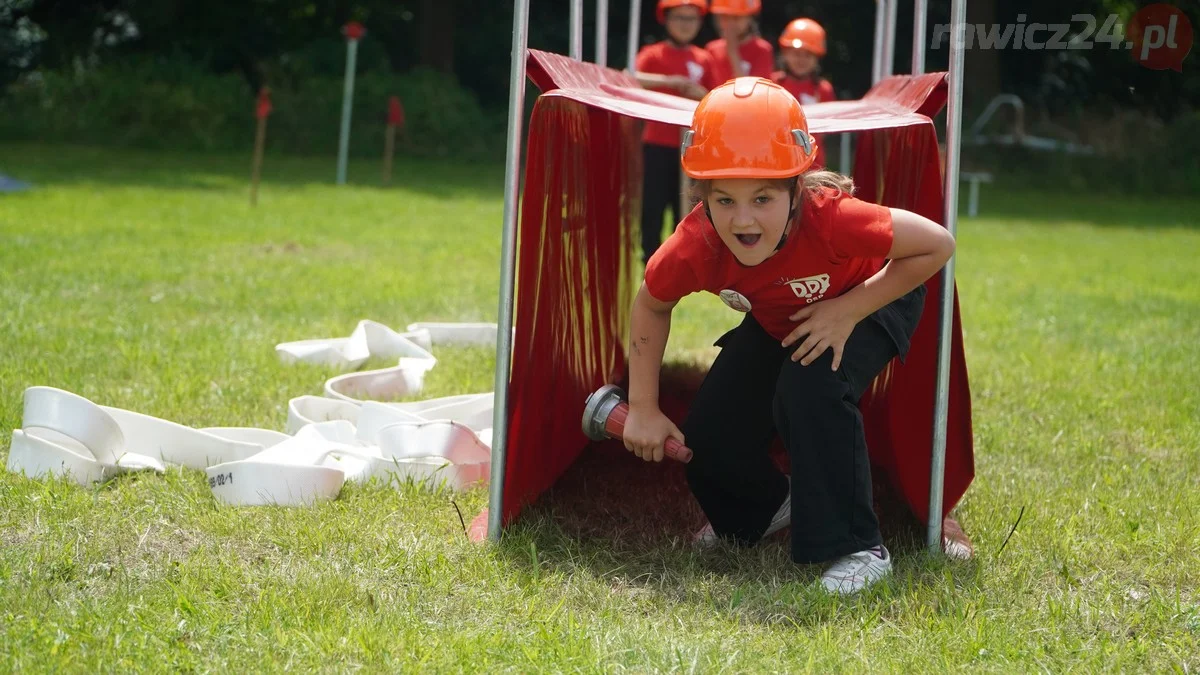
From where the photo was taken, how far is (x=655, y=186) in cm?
758

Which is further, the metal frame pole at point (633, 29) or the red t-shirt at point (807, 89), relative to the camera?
the red t-shirt at point (807, 89)

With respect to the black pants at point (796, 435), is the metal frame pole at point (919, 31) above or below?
above

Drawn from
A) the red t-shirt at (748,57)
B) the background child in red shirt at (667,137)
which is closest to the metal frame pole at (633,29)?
the background child in red shirt at (667,137)

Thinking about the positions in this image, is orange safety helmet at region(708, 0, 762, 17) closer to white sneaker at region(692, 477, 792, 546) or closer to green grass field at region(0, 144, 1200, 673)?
green grass field at region(0, 144, 1200, 673)

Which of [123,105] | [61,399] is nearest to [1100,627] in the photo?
[61,399]

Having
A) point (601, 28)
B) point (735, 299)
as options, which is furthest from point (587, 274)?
point (601, 28)

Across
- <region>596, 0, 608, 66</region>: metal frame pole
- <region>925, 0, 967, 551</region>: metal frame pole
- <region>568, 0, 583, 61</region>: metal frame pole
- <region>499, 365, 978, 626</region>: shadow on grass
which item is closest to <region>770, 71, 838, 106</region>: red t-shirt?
<region>596, 0, 608, 66</region>: metal frame pole

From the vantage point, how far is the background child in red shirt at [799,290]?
3.01 meters

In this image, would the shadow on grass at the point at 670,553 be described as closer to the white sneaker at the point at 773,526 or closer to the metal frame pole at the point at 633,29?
the white sneaker at the point at 773,526

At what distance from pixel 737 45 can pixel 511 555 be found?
190 inches

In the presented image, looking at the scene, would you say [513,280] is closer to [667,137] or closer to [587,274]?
[587,274]

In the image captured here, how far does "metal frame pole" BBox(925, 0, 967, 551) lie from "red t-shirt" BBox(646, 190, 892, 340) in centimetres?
27

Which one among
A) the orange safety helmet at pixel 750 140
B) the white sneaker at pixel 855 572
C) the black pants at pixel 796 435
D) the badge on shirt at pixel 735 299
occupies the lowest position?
the white sneaker at pixel 855 572

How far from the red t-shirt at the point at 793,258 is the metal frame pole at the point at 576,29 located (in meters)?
1.40
